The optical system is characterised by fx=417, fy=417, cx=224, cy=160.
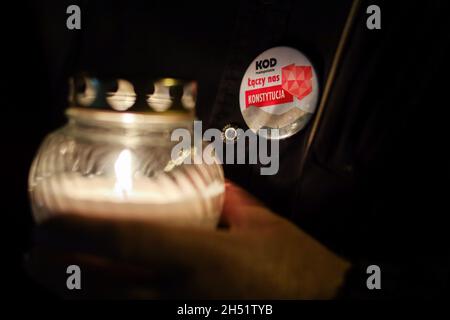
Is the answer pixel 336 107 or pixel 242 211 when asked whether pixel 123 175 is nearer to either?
pixel 242 211

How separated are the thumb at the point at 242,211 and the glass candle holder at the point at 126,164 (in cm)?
9

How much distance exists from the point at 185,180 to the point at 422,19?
0.35 m

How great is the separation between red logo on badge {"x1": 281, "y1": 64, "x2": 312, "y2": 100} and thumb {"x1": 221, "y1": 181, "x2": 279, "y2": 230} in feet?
0.49

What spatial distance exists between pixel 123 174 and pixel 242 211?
0.20 metres

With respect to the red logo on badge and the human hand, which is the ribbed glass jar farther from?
the red logo on badge

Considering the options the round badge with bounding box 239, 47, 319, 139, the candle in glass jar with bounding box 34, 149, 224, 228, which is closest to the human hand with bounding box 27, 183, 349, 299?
the candle in glass jar with bounding box 34, 149, 224, 228

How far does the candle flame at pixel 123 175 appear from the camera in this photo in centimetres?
41

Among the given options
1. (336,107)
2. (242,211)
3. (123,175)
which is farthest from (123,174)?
(336,107)

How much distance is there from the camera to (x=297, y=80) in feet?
1.82

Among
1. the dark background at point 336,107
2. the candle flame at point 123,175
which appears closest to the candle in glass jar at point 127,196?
the candle flame at point 123,175

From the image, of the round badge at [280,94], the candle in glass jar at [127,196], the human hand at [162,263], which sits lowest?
the human hand at [162,263]

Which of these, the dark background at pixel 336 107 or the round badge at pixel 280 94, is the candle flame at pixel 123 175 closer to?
the dark background at pixel 336 107

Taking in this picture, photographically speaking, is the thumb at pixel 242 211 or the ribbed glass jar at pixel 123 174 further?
the thumb at pixel 242 211

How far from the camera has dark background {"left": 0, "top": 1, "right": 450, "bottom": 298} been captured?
0.51m
